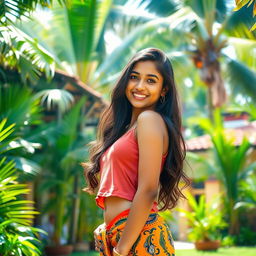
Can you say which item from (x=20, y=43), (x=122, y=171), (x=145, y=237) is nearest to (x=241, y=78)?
(x=20, y=43)

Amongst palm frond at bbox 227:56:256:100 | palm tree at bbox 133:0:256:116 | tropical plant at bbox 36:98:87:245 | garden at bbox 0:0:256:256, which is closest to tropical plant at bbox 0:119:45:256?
garden at bbox 0:0:256:256

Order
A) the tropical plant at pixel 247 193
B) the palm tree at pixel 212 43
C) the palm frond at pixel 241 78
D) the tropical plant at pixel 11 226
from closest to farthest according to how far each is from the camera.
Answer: the tropical plant at pixel 11 226, the tropical plant at pixel 247 193, the palm tree at pixel 212 43, the palm frond at pixel 241 78

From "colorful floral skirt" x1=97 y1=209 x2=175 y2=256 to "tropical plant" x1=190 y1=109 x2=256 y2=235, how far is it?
12.5m

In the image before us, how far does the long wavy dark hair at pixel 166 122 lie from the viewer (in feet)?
8.30

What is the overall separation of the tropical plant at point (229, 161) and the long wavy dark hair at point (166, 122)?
12.2 meters

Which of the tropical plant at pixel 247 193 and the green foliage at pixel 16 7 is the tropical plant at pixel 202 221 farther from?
the green foliage at pixel 16 7

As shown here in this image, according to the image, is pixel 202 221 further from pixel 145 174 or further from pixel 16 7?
pixel 145 174

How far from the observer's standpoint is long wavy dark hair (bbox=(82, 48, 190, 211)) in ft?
8.30

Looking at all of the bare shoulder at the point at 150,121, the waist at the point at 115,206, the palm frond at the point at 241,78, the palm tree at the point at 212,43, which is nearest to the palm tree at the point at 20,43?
the bare shoulder at the point at 150,121

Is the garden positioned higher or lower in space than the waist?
higher

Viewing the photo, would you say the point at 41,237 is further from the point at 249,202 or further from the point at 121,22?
the point at 121,22

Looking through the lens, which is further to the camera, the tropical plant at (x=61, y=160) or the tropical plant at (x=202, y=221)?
the tropical plant at (x=202, y=221)

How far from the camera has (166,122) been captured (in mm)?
2484

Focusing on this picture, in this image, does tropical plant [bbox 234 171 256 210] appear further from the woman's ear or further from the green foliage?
the woman's ear
